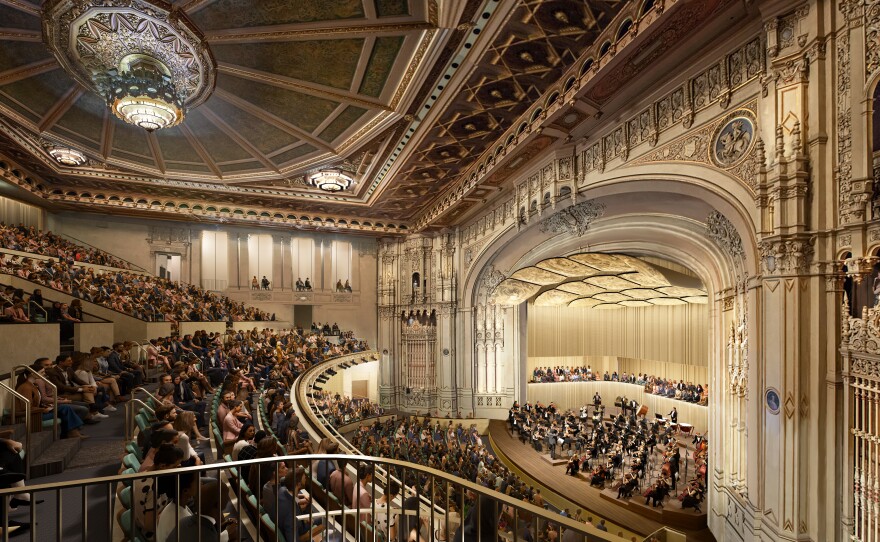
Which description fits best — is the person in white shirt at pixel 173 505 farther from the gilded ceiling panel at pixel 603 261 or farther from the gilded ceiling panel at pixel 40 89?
the gilded ceiling panel at pixel 603 261

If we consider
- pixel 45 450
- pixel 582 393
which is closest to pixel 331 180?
pixel 45 450

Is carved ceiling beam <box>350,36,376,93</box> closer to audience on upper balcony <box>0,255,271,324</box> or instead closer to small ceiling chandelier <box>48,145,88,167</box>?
audience on upper balcony <box>0,255,271,324</box>

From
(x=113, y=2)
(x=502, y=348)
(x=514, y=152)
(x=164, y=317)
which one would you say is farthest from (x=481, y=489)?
(x=502, y=348)

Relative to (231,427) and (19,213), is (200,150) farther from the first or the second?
(231,427)

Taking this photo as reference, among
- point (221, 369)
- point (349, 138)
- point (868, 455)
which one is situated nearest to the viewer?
point (868, 455)

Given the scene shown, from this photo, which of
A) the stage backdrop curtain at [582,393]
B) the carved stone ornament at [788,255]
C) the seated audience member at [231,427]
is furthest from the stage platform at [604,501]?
the stage backdrop curtain at [582,393]

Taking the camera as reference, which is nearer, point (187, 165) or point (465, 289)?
point (187, 165)

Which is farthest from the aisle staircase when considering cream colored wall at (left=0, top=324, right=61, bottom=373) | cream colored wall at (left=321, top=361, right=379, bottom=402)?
cream colored wall at (left=321, top=361, right=379, bottom=402)

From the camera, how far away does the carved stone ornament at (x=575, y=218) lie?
33.9 feet

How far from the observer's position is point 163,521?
9.72 feet

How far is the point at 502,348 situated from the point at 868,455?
13.5 metres

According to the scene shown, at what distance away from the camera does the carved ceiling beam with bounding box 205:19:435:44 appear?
7.50 metres

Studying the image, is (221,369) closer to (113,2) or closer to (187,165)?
(113,2)

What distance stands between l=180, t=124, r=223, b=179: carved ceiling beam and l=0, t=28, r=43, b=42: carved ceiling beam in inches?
152
